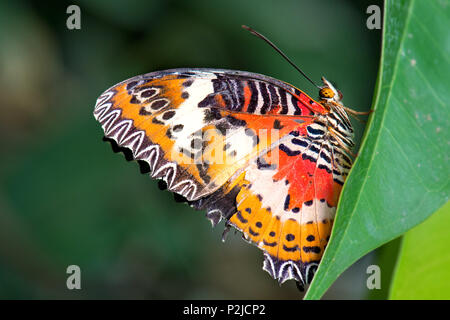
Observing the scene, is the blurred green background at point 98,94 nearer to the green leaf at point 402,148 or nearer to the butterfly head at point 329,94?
the butterfly head at point 329,94

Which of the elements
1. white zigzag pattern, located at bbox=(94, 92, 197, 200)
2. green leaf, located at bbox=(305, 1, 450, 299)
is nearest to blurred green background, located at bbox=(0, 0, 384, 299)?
white zigzag pattern, located at bbox=(94, 92, 197, 200)

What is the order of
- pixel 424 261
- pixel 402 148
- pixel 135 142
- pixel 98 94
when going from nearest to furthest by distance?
pixel 402 148
pixel 424 261
pixel 135 142
pixel 98 94

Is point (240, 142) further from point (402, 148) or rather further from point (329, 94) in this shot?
point (402, 148)

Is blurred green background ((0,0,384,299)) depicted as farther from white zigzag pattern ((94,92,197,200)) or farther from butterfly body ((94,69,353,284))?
white zigzag pattern ((94,92,197,200))

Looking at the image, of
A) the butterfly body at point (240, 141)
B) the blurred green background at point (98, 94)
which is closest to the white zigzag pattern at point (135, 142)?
the butterfly body at point (240, 141)

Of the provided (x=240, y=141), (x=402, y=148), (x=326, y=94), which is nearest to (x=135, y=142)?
(x=240, y=141)

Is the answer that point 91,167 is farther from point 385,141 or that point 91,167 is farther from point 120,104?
point 385,141

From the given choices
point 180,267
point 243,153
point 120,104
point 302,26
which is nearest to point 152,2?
point 302,26
